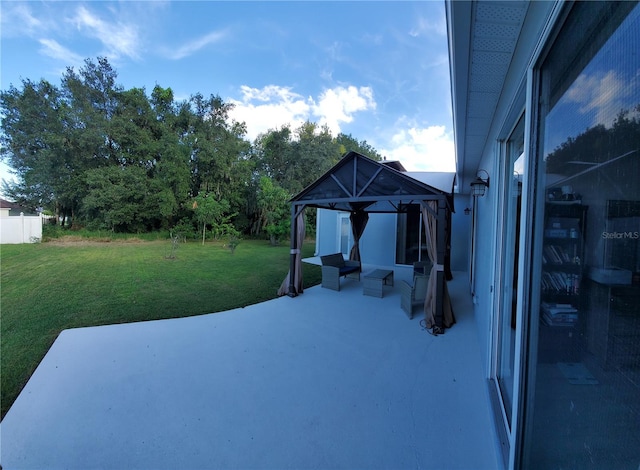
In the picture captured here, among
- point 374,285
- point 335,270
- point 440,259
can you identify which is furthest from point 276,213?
point 440,259

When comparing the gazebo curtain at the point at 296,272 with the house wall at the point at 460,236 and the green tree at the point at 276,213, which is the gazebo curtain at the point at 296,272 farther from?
the green tree at the point at 276,213

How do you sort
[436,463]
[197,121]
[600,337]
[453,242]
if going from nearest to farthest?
[600,337] < [436,463] < [453,242] < [197,121]

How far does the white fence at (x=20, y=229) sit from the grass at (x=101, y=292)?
425 centimetres

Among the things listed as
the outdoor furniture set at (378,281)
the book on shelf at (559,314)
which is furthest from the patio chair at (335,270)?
the book on shelf at (559,314)

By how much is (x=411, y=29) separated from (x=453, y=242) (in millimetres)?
6978

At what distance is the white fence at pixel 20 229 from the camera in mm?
13633

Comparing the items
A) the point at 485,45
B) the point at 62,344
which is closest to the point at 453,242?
the point at 485,45

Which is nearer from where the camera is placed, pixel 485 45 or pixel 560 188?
pixel 560 188

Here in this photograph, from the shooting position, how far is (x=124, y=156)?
18078 mm

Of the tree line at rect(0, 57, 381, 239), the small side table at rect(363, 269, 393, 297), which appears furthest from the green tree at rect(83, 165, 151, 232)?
the small side table at rect(363, 269, 393, 297)

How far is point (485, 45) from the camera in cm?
198

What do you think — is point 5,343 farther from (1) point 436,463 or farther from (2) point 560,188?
(2) point 560,188

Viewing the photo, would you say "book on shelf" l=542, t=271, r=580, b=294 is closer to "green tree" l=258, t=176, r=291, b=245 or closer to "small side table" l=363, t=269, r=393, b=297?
"small side table" l=363, t=269, r=393, b=297

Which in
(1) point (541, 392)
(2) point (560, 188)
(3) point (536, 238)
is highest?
(2) point (560, 188)
